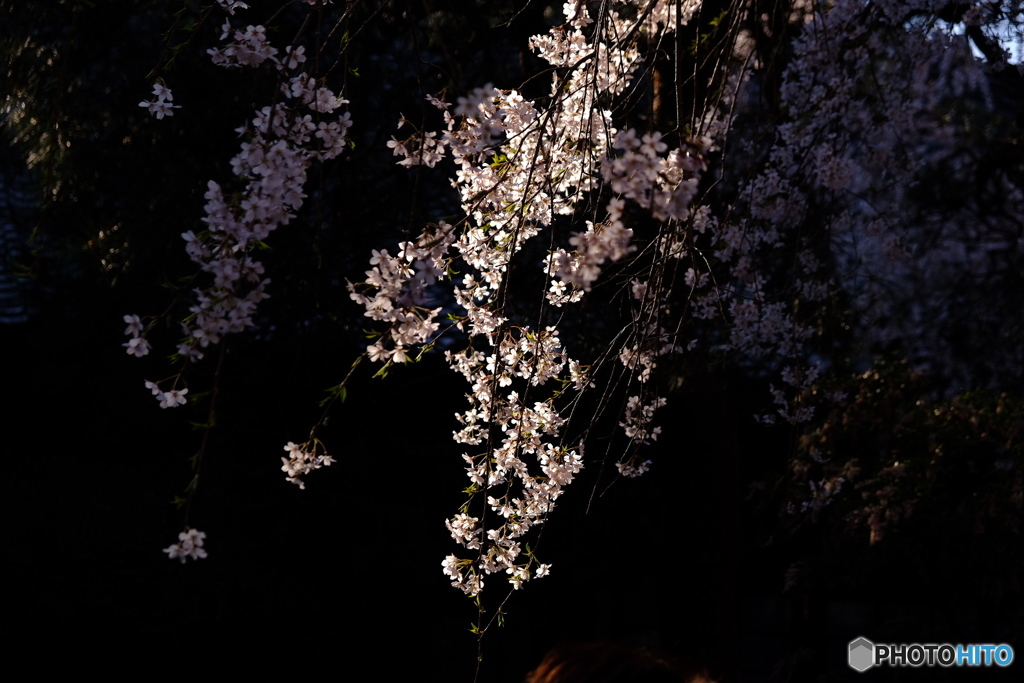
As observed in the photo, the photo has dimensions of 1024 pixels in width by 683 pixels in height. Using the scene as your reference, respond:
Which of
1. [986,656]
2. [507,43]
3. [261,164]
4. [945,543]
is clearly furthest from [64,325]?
[986,656]

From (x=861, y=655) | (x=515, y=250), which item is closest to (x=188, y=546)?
(x=515, y=250)

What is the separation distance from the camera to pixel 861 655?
223 inches

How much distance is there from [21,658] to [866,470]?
177 inches

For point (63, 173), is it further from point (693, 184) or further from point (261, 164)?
point (693, 184)

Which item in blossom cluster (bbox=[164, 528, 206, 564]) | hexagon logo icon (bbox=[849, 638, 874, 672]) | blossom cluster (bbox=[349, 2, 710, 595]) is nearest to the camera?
blossom cluster (bbox=[164, 528, 206, 564])

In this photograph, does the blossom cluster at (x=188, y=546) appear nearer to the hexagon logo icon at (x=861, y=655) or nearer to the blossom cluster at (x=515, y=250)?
the blossom cluster at (x=515, y=250)

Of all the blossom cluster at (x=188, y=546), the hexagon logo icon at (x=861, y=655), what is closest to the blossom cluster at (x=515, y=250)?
the blossom cluster at (x=188, y=546)

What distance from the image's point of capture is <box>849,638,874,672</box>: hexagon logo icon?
17.9 ft

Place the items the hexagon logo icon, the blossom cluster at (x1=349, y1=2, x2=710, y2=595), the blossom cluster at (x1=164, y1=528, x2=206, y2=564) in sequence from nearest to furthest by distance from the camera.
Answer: the blossom cluster at (x1=164, y1=528, x2=206, y2=564)
the blossom cluster at (x1=349, y1=2, x2=710, y2=595)
the hexagon logo icon

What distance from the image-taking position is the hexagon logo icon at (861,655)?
546 centimetres

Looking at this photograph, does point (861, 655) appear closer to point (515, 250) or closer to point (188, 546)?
point (515, 250)

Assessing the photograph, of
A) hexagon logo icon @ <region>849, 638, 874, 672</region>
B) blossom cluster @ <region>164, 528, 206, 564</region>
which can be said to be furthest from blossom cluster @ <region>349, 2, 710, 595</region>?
hexagon logo icon @ <region>849, 638, 874, 672</region>

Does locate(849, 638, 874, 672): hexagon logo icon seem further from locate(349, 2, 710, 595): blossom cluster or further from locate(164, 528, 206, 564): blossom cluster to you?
locate(164, 528, 206, 564): blossom cluster

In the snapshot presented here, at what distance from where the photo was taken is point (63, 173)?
486cm
